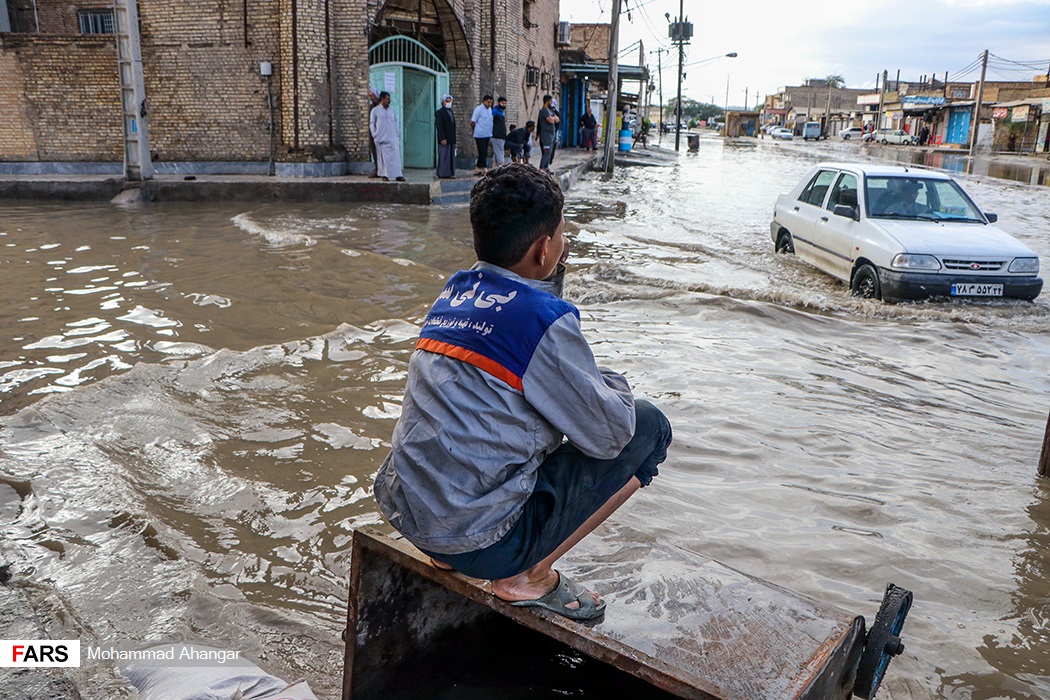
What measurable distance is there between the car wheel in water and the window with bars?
18.3m

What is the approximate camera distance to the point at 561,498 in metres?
2.15

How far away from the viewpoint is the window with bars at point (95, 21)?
62.9ft

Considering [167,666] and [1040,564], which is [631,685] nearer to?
[167,666]

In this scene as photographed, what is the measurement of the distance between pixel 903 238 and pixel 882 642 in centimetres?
694

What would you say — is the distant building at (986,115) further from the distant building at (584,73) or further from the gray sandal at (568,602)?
the gray sandal at (568,602)

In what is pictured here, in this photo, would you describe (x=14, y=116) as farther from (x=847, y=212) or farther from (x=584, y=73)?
(x=584, y=73)

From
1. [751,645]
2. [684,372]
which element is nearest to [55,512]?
[751,645]

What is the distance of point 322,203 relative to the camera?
49.3ft

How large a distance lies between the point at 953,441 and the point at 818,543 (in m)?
1.82

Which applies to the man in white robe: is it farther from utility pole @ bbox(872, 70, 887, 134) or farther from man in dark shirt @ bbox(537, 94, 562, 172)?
utility pole @ bbox(872, 70, 887, 134)

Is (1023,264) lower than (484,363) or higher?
lower

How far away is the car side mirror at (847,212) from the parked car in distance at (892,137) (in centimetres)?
5736

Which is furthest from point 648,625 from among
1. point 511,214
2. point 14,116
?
point 14,116

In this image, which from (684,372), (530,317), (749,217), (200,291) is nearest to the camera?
(530,317)
